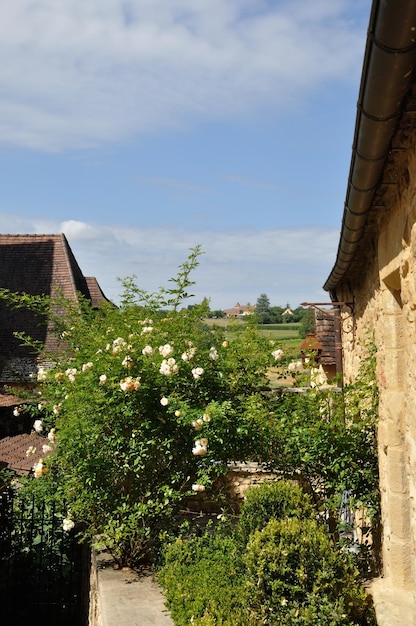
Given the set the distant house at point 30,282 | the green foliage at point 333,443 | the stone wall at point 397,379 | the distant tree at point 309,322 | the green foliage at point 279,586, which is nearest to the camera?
the stone wall at point 397,379

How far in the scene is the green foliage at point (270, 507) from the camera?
169 inches

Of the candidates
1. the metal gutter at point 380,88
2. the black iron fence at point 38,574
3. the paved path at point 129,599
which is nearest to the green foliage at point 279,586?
the paved path at point 129,599

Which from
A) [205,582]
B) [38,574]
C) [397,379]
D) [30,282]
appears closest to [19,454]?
[38,574]

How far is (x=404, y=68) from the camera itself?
83.2 inches

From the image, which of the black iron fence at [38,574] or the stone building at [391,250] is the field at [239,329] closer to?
the stone building at [391,250]

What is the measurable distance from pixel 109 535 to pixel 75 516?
64 centimetres

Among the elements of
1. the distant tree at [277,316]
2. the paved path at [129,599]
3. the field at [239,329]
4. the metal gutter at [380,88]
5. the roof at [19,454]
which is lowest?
the paved path at [129,599]

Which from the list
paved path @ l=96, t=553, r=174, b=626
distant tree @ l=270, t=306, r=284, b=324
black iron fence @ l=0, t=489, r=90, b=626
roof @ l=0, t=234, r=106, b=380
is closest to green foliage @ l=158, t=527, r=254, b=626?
paved path @ l=96, t=553, r=174, b=626

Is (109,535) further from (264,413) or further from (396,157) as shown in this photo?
(396,157)

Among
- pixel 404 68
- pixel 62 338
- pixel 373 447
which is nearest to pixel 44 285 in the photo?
pixel 62 338

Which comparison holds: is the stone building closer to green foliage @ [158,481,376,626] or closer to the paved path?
green foliage @ [158,481,376,626]

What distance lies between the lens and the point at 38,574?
23.5ft

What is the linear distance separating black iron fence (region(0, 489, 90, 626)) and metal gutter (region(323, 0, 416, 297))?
5438 mm

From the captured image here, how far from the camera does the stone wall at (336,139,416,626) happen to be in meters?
3.10
